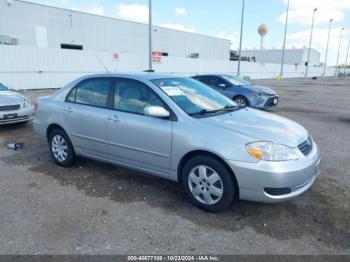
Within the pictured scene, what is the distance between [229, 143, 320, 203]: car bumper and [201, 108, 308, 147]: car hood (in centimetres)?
26

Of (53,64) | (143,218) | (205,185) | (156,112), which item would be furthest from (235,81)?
(53,64)

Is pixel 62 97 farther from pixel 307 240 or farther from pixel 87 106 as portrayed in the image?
pixel 307 240

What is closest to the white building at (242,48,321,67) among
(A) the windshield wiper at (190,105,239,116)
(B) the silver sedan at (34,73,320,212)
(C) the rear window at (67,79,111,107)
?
(A) the windshield wiper at (190,105,239,116)

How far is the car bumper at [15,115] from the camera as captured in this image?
6867mm

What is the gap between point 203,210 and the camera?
3406mm

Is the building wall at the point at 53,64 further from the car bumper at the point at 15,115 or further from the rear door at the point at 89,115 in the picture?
the rear door at the point at 89,115

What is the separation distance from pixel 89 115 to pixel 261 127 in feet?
8.17

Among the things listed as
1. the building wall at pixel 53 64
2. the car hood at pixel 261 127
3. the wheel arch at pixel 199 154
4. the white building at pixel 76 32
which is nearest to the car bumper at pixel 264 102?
the car hood at pixel 261 127

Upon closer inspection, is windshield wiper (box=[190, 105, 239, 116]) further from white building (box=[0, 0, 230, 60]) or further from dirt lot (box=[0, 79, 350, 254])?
white building (box=[0, 0, 230, 60])

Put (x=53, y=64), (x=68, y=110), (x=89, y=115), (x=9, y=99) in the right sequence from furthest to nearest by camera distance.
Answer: (x=53, y=64) → (x=9, y=99) → (x=68, y=110) → (x=89, y=115)

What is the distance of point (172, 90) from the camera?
151 inches

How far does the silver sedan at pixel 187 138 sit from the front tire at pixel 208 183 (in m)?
0.01

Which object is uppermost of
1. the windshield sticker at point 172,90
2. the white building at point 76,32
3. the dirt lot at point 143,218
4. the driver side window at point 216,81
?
the white building at point 76,32

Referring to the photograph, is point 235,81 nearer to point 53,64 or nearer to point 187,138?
point 187,138
